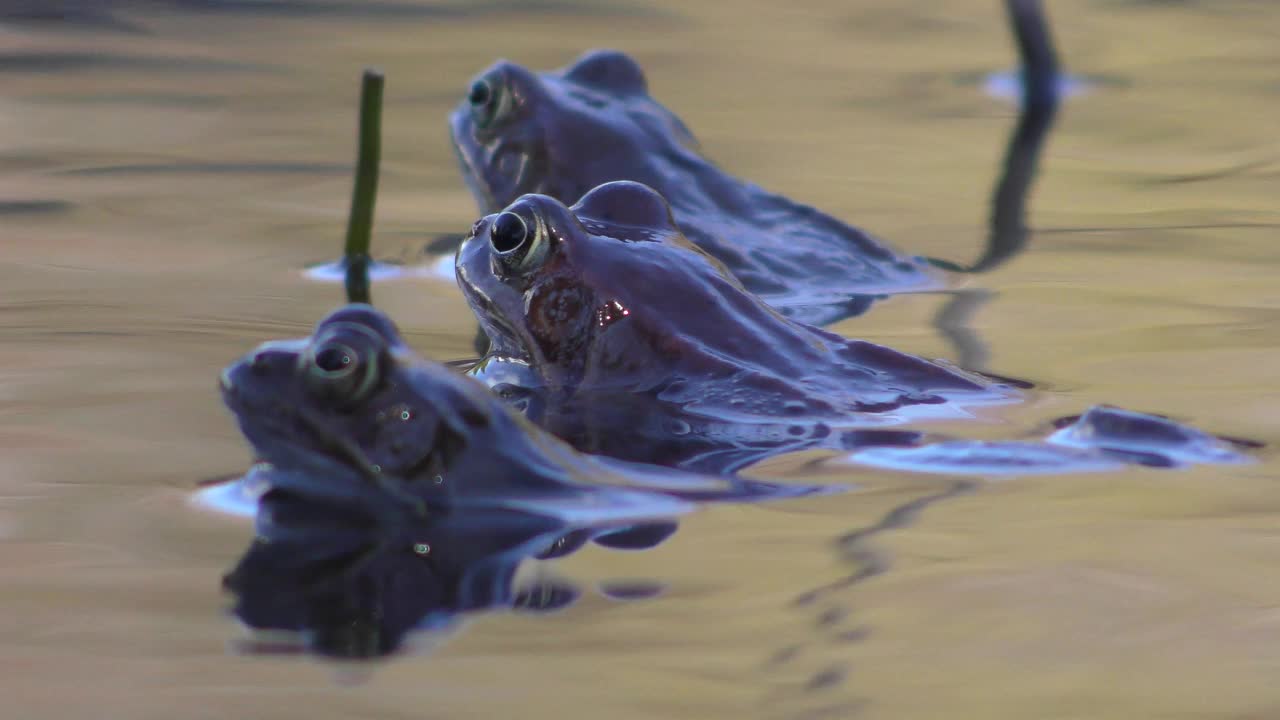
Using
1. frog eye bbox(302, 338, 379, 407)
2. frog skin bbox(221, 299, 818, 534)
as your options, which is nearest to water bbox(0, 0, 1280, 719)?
frog skin bbox(221, 299, 818, 534)

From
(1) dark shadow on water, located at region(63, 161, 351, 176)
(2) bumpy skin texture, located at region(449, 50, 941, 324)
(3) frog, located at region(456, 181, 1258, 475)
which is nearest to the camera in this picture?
(3) frog, located at region(456, 181, 1258, 475)

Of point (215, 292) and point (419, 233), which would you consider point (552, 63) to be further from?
point (215, 292)

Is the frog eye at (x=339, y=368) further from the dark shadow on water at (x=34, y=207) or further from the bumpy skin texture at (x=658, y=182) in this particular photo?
the dark shadow on water at (x=34, y=207)

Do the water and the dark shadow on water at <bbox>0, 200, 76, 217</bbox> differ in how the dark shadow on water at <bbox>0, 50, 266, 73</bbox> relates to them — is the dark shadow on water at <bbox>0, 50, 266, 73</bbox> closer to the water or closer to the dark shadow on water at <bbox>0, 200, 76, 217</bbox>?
the water

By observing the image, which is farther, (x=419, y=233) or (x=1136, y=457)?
(x=419, y=233)

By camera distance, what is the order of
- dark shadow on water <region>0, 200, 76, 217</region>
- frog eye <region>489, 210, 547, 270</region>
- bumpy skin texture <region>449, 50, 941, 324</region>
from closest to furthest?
frog eye <region>489, 210, 547, 270</region> → bumpy skin texture <region>449, 50, 941, 324</region> → dark shadow on water <region>0, 200, 76, 217</region>

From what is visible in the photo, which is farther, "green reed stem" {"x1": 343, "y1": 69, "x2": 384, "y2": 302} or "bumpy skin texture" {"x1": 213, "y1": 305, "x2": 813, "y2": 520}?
"green reed stem" {"x1": 343, "y1": 69, "x2": 384, "y2": 302}

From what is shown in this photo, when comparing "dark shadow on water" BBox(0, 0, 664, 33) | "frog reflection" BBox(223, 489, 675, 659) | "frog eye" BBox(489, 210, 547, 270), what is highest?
"dark shadow on water" BBox(0, 0, 664, 33)

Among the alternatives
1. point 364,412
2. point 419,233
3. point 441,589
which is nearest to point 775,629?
point 441,589

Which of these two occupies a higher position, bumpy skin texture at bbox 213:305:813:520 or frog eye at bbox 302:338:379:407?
frog eye at bbox 302:338:379:407
